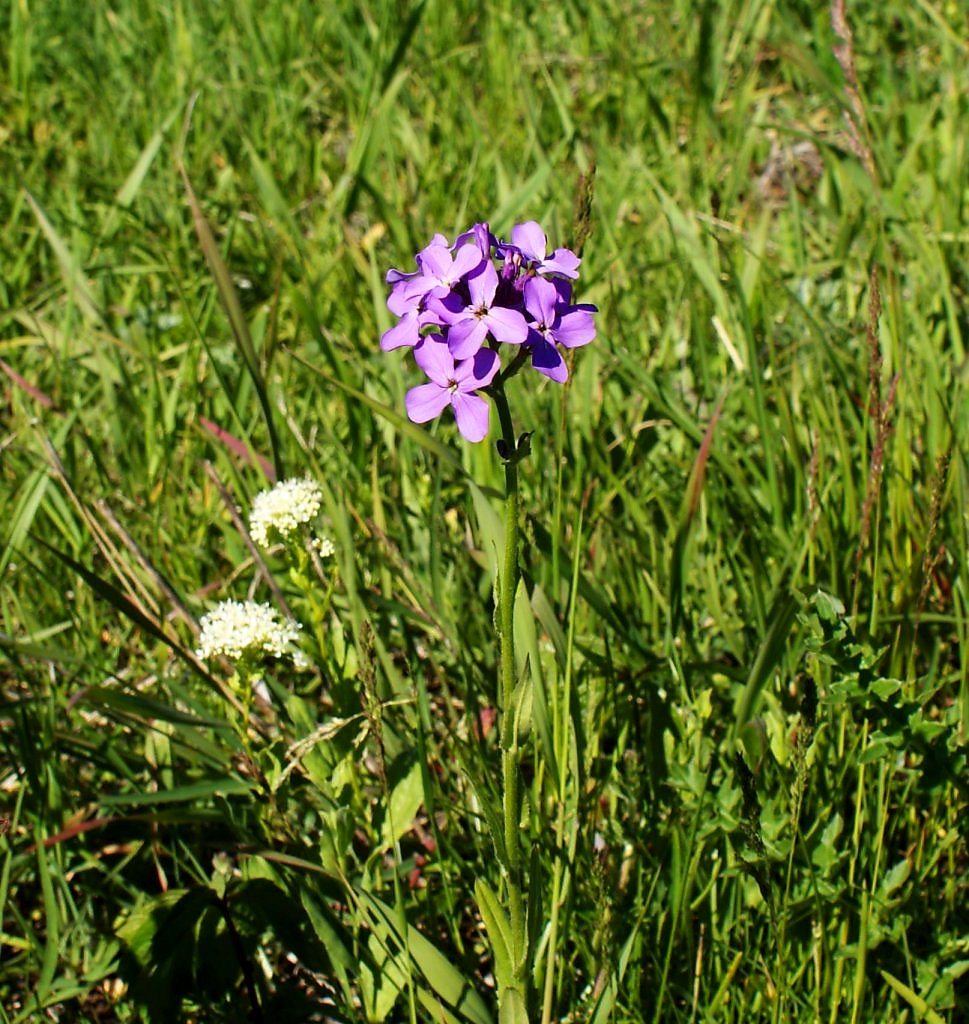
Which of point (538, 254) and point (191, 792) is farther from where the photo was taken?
point (191, 792)

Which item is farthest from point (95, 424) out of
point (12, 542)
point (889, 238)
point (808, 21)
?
point (808, 21)

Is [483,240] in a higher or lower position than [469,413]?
higher

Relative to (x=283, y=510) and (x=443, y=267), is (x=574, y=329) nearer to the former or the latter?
(x=443, y=267)

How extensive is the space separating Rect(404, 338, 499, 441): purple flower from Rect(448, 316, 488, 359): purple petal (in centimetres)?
1

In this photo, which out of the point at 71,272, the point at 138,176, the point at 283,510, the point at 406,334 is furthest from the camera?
the point at 138,176

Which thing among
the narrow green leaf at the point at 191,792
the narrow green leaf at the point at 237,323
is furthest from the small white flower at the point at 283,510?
the narrow green leaf at the point at 191,792

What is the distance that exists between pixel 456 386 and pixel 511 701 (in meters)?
0.37

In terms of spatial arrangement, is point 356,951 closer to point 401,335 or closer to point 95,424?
point 401,335

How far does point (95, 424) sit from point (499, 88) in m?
1.79

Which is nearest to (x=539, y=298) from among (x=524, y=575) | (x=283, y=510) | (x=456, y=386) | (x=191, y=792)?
(x=456, y=386)

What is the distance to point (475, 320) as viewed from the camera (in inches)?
49.4

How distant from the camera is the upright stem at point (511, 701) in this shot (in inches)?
49.5

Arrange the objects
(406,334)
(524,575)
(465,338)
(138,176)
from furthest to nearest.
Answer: (138,176) → (524,575) → (406,334) → (465,338)

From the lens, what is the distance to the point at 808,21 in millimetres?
4125
